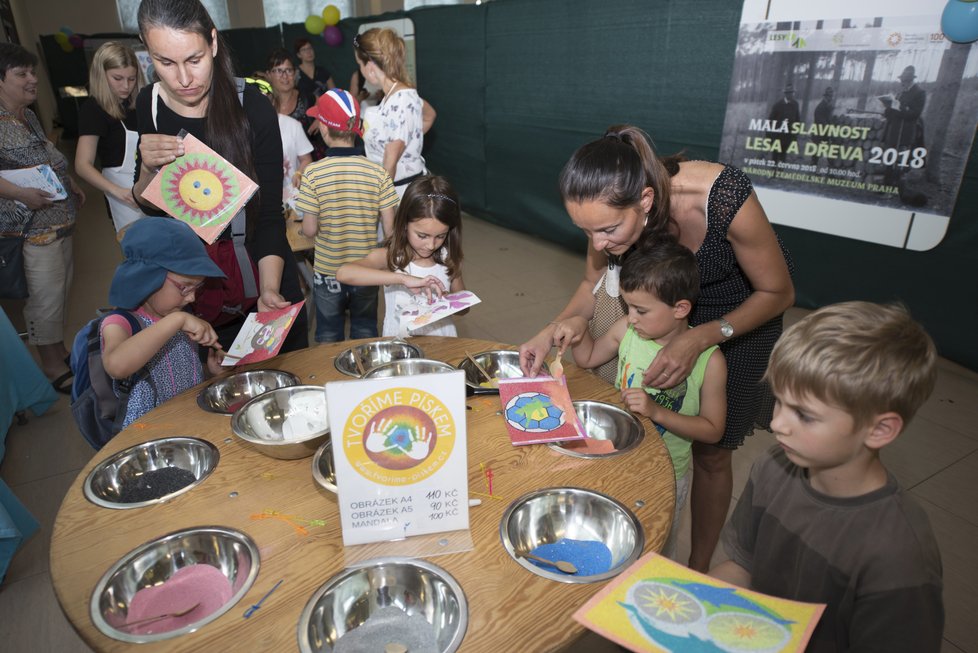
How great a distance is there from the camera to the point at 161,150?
1656 mm

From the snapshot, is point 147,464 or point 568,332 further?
point 568,332

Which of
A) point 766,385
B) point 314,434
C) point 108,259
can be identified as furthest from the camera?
point 108,259

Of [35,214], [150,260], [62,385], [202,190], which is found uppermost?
[202,190]

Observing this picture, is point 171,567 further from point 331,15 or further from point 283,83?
point 331,15

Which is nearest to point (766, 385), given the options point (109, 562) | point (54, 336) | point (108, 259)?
point (109, 562)

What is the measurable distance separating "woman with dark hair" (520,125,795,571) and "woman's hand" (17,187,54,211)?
2639mm

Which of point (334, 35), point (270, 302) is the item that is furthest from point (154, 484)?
point (334, 35)

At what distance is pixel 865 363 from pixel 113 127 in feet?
11.7

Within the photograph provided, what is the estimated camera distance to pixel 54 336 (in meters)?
3.16

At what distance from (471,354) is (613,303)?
46cm

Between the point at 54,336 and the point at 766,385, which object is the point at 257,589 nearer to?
the point at 766,385

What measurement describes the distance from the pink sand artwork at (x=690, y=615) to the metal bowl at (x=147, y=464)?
2.78 feet

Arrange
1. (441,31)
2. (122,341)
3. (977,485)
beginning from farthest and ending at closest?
(441,31)
(977,485)
(122,341)

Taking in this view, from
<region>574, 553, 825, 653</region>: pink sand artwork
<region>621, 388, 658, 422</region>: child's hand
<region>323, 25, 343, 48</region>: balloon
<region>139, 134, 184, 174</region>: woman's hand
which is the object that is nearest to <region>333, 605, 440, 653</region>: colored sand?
<region>574, 553, 825, 653</region>: pink sand artwork
